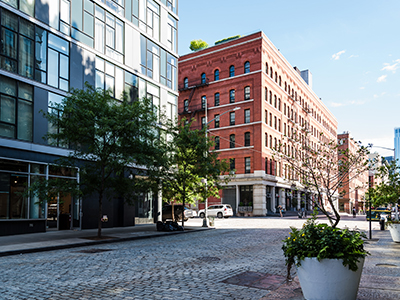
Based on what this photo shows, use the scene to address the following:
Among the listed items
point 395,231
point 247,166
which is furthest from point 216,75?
point 395,231

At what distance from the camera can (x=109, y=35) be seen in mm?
25250

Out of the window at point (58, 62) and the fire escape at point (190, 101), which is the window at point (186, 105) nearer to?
the fire escape at point (190, 101)

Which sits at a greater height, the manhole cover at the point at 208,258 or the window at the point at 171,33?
the window at the point at 171,33

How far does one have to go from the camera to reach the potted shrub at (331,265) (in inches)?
214

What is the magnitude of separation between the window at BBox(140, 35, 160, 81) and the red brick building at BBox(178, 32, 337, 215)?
1814 centimetres

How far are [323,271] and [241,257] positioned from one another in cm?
642

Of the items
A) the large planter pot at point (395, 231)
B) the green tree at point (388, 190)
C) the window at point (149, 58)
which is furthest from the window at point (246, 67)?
the large planter pot at point (395, 231)

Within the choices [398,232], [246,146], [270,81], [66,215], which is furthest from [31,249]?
[270,81]

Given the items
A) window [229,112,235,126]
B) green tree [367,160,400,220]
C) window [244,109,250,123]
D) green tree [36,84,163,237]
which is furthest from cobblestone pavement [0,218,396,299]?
window [229,112,235,126]

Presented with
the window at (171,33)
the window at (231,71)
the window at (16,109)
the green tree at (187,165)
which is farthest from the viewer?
the window at (231,71)

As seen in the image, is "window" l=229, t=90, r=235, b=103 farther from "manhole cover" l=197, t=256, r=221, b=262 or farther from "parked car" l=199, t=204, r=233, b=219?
"manhole cover" l=197, t=256, r=221, b=262

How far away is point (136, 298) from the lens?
6.55m

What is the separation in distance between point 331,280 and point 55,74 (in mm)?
19687

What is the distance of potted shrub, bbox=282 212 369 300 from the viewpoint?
17.8 feet
